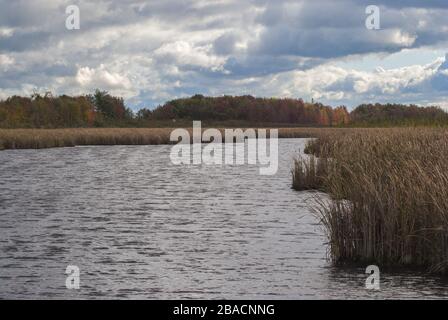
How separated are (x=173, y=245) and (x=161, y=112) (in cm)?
11761

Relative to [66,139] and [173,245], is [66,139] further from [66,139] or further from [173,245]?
[173,245]

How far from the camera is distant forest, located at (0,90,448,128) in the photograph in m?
103

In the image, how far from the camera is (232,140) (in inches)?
3191

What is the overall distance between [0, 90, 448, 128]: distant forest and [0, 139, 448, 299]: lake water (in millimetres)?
62982

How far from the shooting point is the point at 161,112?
132 m

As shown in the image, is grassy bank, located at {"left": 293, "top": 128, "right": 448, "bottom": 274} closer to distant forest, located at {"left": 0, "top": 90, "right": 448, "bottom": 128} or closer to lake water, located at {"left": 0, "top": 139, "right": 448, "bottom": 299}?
lake water, located at {"left": 0, "top": 139, "right": 448, "bottom": 299}

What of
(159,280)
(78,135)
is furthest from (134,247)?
(78,135)

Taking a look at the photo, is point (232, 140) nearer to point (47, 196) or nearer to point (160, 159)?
point (160, 159)

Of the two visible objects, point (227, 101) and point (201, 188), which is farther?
point (227, 101)

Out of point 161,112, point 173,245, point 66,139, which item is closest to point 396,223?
point 173,245

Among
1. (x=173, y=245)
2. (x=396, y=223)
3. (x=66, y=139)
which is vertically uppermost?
(x=66, y=139)

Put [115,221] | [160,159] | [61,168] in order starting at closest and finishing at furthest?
[115,221] < [61,168] < [160,159]

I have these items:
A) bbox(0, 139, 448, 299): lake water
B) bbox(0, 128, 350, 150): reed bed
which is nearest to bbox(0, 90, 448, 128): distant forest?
bbox(0, 128, 350, 150): reed bed

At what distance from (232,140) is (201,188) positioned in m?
53.5
